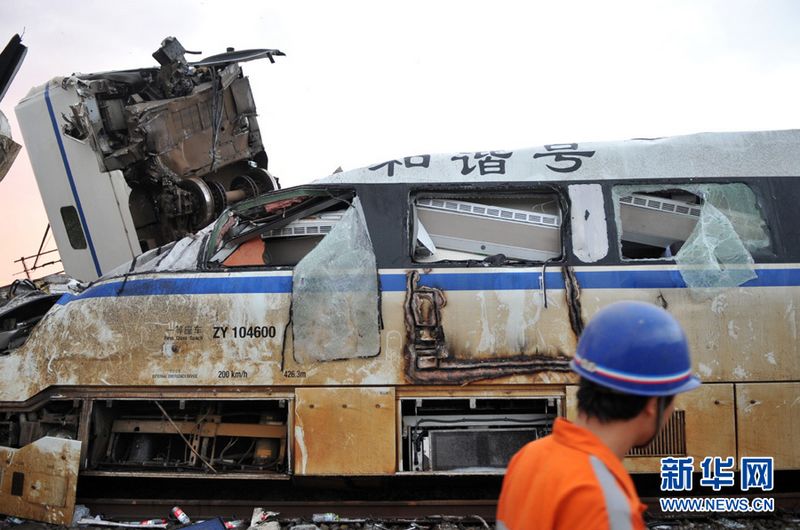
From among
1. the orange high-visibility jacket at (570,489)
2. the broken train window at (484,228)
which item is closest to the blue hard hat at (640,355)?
the orange high-visibility jacket at (570,489)

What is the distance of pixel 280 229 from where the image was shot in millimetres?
5645

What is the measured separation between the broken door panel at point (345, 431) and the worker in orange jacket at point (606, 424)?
3303 millimetres

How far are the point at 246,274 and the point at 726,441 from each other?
3.73m

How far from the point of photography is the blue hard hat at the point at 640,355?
67.7 inches

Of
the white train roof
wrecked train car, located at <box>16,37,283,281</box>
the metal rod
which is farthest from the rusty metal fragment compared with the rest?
wrecked train car, located at <box>16,37,283,281</box>

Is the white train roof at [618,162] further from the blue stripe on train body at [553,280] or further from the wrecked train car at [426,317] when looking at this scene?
the blue stripe on train body at [553,280]

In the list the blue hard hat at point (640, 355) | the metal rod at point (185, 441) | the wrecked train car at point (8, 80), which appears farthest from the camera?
the wrecked train car at point (8, 80)

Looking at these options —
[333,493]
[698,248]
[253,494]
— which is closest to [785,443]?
[698,248]

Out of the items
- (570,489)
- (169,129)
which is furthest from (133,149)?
(570,489)

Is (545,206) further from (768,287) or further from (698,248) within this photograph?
(768,287)

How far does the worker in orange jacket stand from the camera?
1597 millimetres

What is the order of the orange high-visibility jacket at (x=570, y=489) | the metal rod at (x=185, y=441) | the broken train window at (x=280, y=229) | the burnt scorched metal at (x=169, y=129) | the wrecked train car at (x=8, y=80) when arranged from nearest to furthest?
the orange high-visibility jacket at (x=570, y=489), the metal rod at (x=185, y=441), the broken train window at (x=280, y=229), the wrecked train car at (x=8, y=80), the burnt scorched metal at (x=169, y=129)

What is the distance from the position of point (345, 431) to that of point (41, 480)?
234 cm

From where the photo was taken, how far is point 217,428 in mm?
5496
